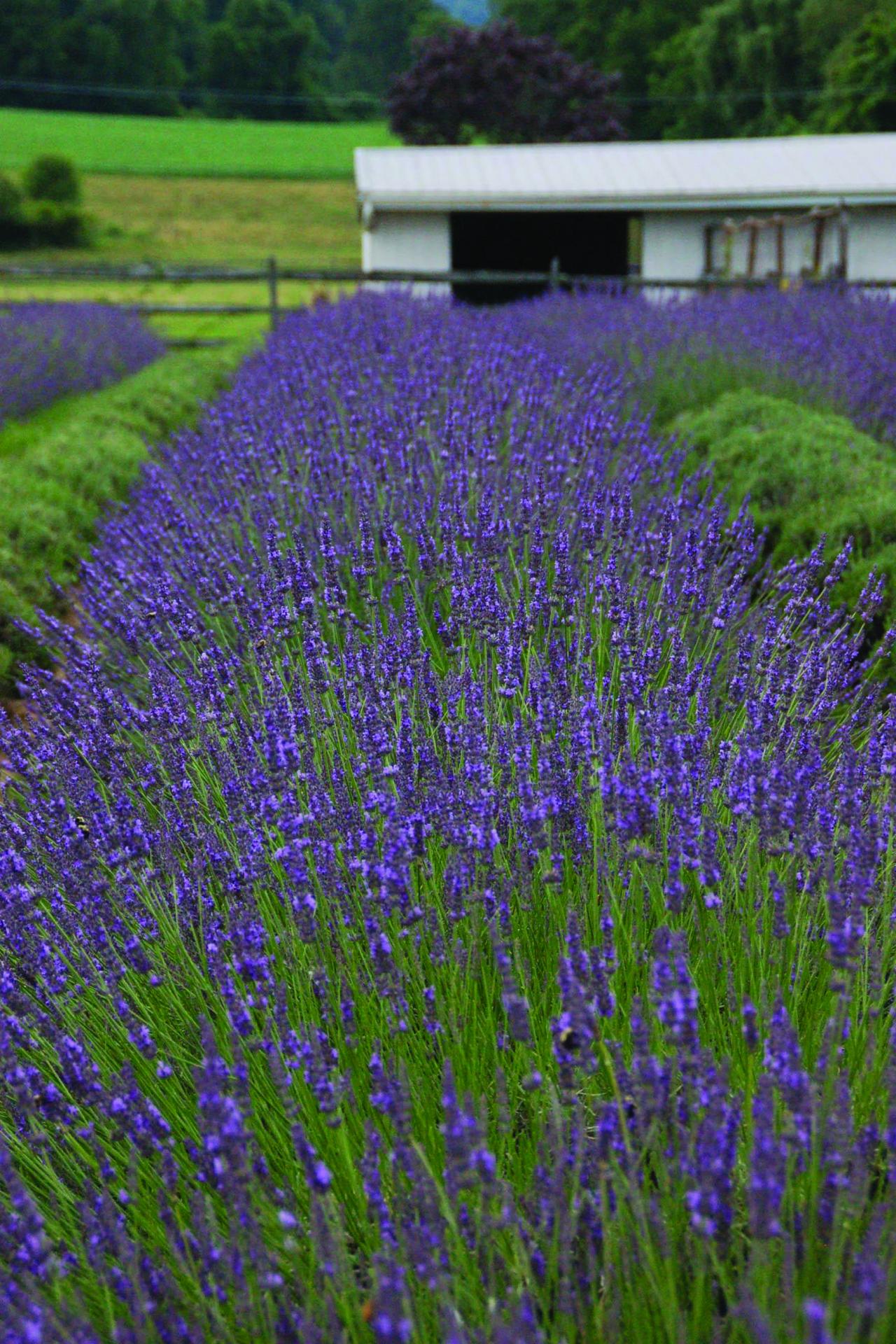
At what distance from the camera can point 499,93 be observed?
35469mm

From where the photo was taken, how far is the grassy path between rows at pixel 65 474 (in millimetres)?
5281

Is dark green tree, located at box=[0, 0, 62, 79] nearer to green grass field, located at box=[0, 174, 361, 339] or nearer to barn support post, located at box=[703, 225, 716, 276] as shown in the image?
green grass field, located at box=[0, 174, 361, 339]

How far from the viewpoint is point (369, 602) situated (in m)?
3.42

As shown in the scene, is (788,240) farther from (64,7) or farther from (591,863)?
(64,7)

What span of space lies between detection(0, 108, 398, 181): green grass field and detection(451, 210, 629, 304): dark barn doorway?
30062 millimetres

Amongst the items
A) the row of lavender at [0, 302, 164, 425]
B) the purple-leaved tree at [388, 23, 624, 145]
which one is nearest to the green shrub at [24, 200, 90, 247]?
the purple-leaved tree at [388, 23, 624, 145]

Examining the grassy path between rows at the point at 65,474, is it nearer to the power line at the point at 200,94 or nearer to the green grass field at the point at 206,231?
the green grass field at the point at 206,231

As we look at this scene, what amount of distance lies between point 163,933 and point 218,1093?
81 centimetres

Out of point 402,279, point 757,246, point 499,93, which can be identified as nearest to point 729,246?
point 757,246

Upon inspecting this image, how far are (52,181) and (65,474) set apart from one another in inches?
1393

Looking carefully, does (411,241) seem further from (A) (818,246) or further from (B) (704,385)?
(B) (704,385)

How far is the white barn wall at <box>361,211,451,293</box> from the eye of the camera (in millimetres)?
18469

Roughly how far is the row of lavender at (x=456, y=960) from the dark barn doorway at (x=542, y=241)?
18142mm

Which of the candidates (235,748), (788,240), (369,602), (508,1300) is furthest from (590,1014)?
(788,240)
